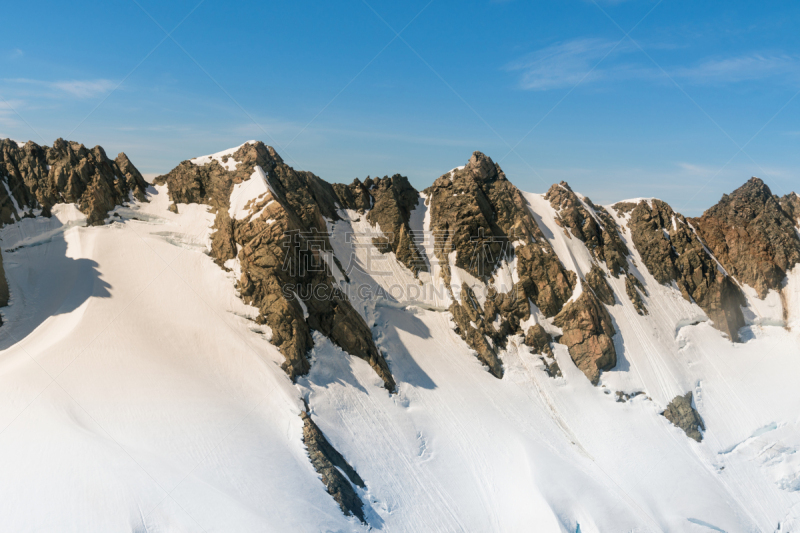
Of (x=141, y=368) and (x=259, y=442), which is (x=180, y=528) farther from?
(x=141, y=368)

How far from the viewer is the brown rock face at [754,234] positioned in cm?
4749

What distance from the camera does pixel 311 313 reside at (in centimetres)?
3388

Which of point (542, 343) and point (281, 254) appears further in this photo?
point (542, 343)

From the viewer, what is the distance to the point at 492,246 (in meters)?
43.7

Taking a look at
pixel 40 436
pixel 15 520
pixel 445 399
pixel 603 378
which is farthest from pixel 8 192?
pixel 603 378

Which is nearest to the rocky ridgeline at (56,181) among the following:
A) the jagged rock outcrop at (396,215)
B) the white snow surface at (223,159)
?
the white snow surface at (223,159)

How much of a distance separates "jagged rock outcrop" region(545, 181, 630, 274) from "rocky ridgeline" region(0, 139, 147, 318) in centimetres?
4385

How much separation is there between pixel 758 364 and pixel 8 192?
6924 cm

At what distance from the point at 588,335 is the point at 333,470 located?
2541 cm

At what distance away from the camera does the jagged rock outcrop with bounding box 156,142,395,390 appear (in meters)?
32.2

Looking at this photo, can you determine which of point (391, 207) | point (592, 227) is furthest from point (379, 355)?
point (592, 227)

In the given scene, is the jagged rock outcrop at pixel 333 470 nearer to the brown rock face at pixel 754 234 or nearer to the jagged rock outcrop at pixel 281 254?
the jagged rock outcrop at pixel 281 254

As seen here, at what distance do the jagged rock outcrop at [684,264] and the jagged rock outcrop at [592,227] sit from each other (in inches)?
108

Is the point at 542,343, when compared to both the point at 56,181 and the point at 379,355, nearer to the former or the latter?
the point at 379,355
